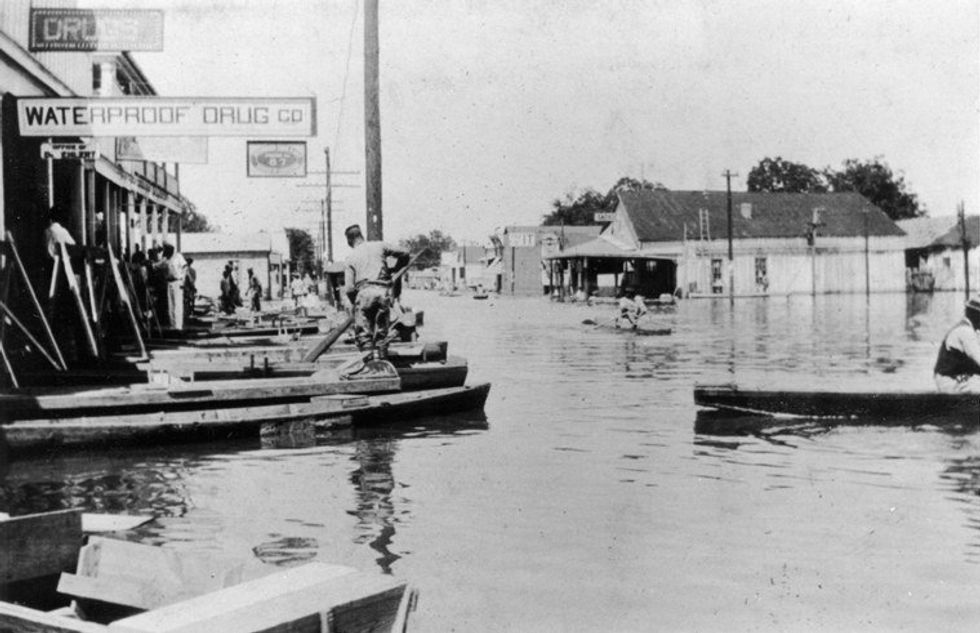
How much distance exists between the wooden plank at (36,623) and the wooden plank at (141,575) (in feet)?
2.56

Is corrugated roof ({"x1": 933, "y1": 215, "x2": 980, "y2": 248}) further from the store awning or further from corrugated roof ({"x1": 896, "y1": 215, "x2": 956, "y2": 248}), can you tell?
the store awning

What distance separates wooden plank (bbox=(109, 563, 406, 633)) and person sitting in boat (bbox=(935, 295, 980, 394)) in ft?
26.2

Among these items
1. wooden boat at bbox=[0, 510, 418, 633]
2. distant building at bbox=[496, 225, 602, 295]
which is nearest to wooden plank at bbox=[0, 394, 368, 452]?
wooden boat at bbox=[0, 510, 418, 633]

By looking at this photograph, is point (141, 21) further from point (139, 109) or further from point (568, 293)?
point (568, 293)

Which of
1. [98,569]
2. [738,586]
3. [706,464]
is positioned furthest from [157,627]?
[706,464]

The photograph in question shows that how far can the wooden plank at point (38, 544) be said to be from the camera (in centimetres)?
408

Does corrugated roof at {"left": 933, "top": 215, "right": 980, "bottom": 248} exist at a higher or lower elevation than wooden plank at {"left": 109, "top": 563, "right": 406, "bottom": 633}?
higher

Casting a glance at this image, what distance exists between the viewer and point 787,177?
93.2 meters

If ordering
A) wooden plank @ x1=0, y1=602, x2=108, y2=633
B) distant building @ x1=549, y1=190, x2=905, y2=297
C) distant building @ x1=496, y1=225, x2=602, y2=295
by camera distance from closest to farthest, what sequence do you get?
wooden plank @ x1=0, y1=602, x2=108, y2=633 → distant building @ x1=549, y1=190, x2=905, y2=297 → distant building @ x1=496, y1=225, x2=602, y2=295

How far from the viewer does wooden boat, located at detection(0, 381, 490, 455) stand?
9.34 metres

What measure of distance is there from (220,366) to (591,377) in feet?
22.0

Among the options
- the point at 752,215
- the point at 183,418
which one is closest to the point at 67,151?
the point at 183,418

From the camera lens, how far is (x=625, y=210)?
62.5 metres

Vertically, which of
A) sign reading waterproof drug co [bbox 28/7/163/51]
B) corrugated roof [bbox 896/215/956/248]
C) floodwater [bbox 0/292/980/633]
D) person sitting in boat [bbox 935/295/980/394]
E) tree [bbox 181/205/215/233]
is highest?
tree [bbox 181/205/215/233]
